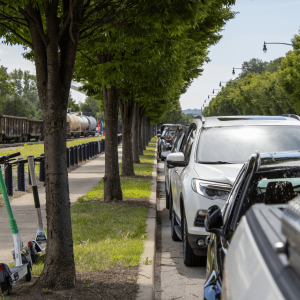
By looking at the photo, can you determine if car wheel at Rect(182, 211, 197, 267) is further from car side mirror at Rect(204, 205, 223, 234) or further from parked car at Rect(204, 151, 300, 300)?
car side mirror at Rect(204, 205, 223, 234)

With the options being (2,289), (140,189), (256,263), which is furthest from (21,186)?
(256,263)

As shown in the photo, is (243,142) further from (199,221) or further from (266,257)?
(266,257)

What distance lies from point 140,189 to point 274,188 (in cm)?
1072

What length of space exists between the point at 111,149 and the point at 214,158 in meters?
5.43

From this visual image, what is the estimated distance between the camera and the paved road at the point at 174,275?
5.32 meters

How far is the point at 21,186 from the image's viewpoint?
12977 millimetres

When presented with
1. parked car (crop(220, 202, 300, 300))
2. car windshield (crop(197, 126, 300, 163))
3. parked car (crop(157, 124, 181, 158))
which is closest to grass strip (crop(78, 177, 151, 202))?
car windshield (crop(197, 126, 300, 163))

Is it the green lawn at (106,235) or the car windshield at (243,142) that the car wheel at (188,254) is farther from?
the car windshield at (243,142)

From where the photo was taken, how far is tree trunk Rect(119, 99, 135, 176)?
17469 mm

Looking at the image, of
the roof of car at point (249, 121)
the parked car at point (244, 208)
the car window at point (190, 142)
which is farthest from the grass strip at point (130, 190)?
the parked car at point (244, 208)

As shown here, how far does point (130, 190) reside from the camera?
13.2m

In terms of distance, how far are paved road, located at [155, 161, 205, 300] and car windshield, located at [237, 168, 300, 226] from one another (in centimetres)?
242

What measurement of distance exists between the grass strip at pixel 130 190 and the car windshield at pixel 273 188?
8611 mm

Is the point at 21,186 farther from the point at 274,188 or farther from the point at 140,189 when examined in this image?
the point at 274,188
